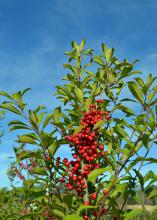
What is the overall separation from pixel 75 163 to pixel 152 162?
877 millimetres

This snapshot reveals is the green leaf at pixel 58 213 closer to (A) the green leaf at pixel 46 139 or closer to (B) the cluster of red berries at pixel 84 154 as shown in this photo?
(B) the cluster of red berries at pixel 84 154

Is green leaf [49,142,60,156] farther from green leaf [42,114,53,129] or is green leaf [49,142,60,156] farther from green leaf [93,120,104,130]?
green leaf [93,120,104,130]

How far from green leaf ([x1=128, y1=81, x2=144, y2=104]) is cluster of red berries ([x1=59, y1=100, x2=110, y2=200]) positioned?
0.51 meters

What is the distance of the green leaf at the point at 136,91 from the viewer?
3.90 meters

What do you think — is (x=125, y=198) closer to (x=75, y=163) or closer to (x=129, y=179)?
(x=129, y=179)

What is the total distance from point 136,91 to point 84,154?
1.00m

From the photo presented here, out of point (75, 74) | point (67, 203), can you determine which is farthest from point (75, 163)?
point (75, 74)

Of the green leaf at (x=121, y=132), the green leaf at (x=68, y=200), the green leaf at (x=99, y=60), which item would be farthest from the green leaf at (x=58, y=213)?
the green leaf at (x=99, y=60)

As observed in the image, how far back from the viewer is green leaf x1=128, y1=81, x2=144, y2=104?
3.90 m

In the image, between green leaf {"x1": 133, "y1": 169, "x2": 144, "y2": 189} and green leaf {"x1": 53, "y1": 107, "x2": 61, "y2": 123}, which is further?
green leaf {"x1": 53, "y1": 107, "x2": 61, "y2": 123}

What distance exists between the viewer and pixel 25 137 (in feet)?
12.4

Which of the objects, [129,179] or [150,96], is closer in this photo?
[129,179]

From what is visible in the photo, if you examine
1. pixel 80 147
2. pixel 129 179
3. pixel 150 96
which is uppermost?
pixel 150 96

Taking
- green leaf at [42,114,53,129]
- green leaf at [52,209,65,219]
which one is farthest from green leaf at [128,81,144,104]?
green leaf at [52,209,65,219]
